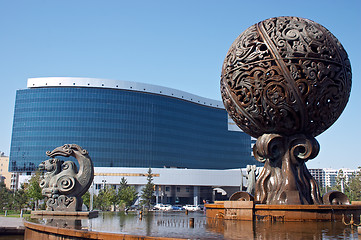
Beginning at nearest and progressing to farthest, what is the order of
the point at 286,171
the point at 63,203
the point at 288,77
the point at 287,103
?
1. the point at 288,77
2. the point at 287,103
3. the point at 286,171
4. the point at 63,203

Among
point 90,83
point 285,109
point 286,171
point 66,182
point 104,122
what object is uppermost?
point 90,83

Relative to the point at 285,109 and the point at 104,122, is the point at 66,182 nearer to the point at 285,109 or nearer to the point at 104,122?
the point at 285,109

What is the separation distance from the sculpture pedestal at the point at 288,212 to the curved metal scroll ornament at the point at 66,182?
7022mm

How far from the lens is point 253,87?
1322 cm

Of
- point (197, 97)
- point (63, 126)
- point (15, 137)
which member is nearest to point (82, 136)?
point (63, 126)

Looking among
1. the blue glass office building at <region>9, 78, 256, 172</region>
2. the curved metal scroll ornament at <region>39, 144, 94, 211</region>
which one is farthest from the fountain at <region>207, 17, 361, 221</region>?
the blue glass office building at <region>9, 78, 256, 172</region>

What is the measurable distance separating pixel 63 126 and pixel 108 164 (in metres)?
12.1

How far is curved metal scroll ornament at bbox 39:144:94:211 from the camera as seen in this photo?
16016 millimetres

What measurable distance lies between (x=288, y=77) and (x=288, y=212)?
469cm

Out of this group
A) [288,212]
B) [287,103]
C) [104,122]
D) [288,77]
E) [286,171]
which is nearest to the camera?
[288,212]

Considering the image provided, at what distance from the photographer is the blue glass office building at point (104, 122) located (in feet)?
244

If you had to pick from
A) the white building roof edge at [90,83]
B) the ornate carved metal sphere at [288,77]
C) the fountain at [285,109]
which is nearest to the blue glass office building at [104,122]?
the white building roof edge at [90,83]

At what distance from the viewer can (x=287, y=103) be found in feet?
42.4

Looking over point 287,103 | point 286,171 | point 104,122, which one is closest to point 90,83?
point 104,122
